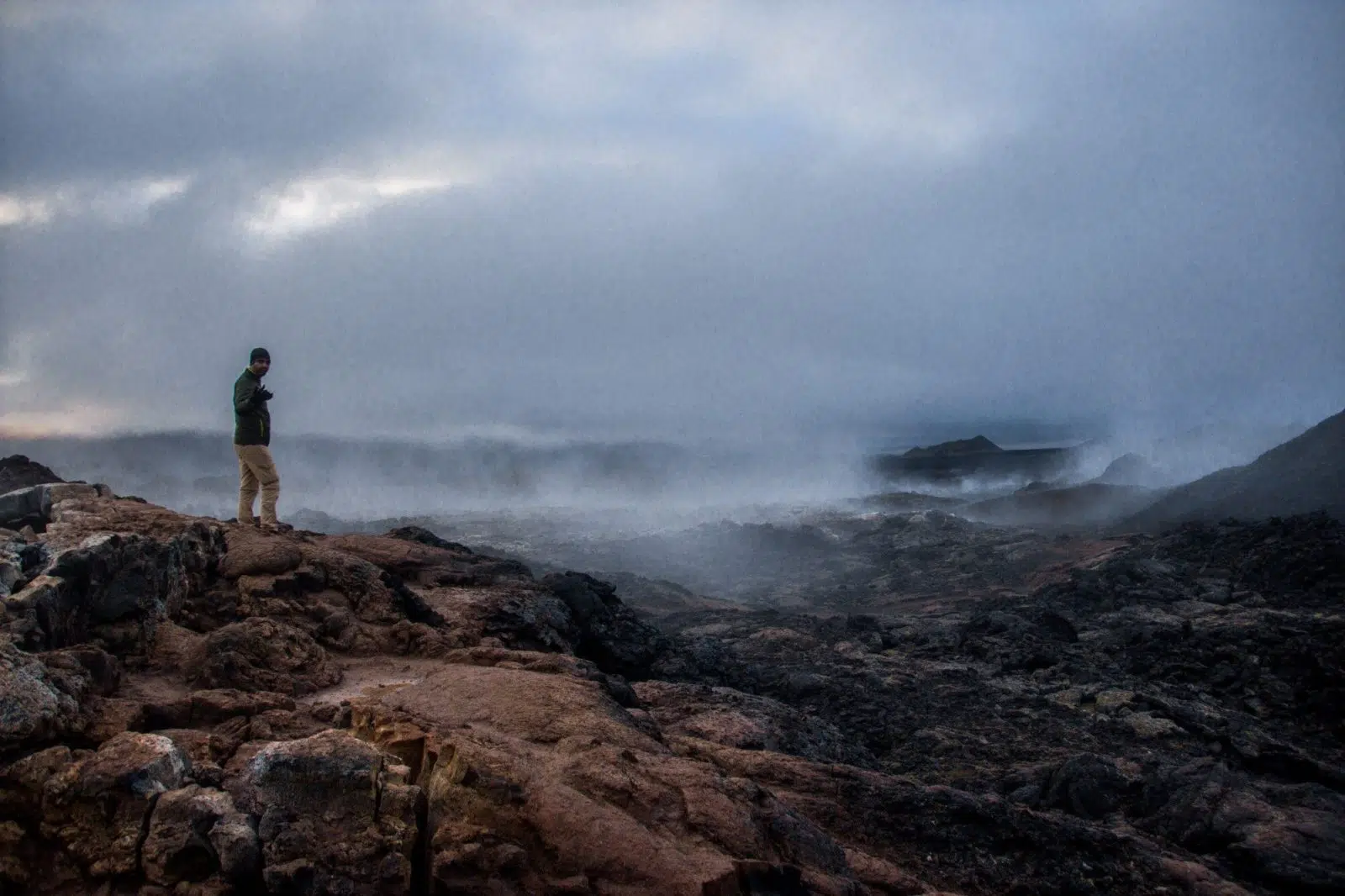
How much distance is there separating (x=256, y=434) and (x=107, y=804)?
6.78 metres

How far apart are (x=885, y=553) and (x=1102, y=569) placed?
432 inches

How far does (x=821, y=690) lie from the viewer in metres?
11.7

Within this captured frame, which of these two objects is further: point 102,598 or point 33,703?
point 102,598

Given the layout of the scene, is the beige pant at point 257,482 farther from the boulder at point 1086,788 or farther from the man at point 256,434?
the boulder at point 1086,788

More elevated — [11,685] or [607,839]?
[11,685]

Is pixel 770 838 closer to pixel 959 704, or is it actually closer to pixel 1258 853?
pixel 1258 853

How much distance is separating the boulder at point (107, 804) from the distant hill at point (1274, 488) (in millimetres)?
32216

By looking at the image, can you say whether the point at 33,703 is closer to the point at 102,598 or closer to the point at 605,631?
the point at 102,598

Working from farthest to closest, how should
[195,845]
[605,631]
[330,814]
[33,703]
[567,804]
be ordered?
[605,631] < [567,804] < [33,703] < [330,814] < [195,845]

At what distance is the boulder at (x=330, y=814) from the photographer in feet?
13.1

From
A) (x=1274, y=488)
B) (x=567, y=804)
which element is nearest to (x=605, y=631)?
(x=567, y=804)

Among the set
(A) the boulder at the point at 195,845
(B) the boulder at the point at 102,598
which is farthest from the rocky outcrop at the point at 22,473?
(A) the boulder at the point at 195,845

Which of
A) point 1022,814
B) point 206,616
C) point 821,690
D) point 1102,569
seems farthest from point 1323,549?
point 206,616

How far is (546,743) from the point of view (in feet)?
18.2
